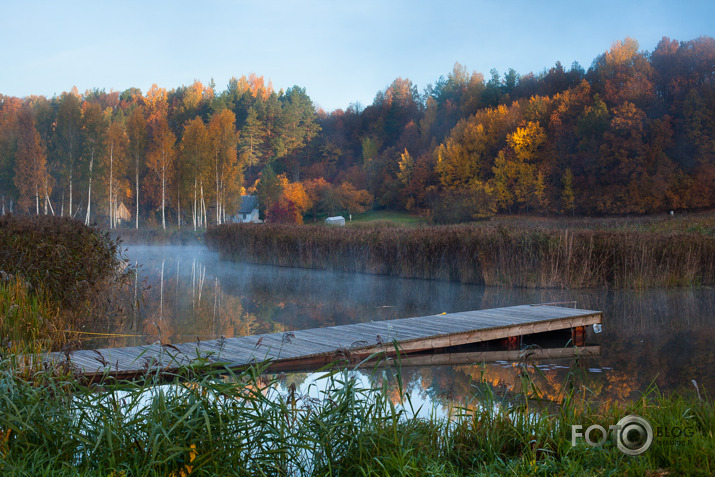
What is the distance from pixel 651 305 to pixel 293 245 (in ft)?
32.4

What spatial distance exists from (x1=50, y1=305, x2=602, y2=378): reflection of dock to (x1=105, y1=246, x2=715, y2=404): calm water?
12.3 inches

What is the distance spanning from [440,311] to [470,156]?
103 ft

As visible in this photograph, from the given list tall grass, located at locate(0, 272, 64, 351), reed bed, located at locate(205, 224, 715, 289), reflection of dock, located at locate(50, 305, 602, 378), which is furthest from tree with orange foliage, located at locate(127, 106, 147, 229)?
reflection of dock, located at locate(50, 305, 602, 378)

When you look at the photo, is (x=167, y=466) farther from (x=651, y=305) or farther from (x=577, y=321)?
(x=651, y=305)

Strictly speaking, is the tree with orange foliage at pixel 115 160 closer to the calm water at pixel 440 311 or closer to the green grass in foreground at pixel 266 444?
the calm water at pixel 440 311

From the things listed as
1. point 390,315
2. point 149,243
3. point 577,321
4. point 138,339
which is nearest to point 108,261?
point 138,339

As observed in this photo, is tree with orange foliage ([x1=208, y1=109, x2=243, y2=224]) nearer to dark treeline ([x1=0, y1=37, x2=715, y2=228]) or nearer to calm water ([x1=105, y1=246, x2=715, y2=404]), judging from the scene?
dark treeline ([x1=0, y1=37, x2=715, y2=228])

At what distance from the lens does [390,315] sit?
9.14 m

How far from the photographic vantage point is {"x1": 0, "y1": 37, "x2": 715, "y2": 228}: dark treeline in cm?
3247

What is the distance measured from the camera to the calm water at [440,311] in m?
5.59

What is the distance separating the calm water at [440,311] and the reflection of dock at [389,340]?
314 mm

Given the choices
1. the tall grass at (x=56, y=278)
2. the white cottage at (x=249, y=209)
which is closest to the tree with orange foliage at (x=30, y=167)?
the white cottage at (x=249, y=209)

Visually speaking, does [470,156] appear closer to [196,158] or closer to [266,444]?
[196,158]

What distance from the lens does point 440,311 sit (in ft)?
31.6
